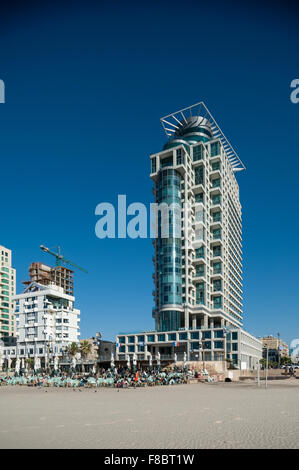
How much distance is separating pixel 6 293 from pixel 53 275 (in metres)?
27.6

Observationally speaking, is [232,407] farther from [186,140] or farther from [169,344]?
[186,140]

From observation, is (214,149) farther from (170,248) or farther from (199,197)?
(170,248)

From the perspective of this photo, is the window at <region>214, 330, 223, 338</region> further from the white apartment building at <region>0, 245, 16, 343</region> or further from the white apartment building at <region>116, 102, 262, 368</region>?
the white apartment building at <region>0, 245, 16, 343</region>

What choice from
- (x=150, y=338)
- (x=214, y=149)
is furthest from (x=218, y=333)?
(x=214, y=149)

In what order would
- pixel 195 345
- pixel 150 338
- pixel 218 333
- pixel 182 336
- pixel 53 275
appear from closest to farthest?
pixel 218 333 → pixel 195 345 → pixel 182 336 → pixel 150 338 → pixel 53 275

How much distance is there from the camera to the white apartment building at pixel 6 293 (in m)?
143

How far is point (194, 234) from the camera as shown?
107 meters

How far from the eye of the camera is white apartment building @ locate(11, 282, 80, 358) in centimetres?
11288

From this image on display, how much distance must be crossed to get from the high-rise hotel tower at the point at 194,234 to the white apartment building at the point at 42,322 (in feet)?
93.0

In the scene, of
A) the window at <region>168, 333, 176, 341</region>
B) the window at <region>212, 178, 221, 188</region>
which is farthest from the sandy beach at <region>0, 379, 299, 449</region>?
the window at <region>212, 178, 221, 188</region>

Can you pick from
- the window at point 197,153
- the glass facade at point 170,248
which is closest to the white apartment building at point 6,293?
the glass facade at point 170,248

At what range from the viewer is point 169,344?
100 meters

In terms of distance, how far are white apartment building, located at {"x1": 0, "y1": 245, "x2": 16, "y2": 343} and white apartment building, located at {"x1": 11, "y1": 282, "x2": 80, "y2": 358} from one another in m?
23.7

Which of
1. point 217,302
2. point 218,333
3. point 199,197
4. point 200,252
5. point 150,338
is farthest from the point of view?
point 199,197
